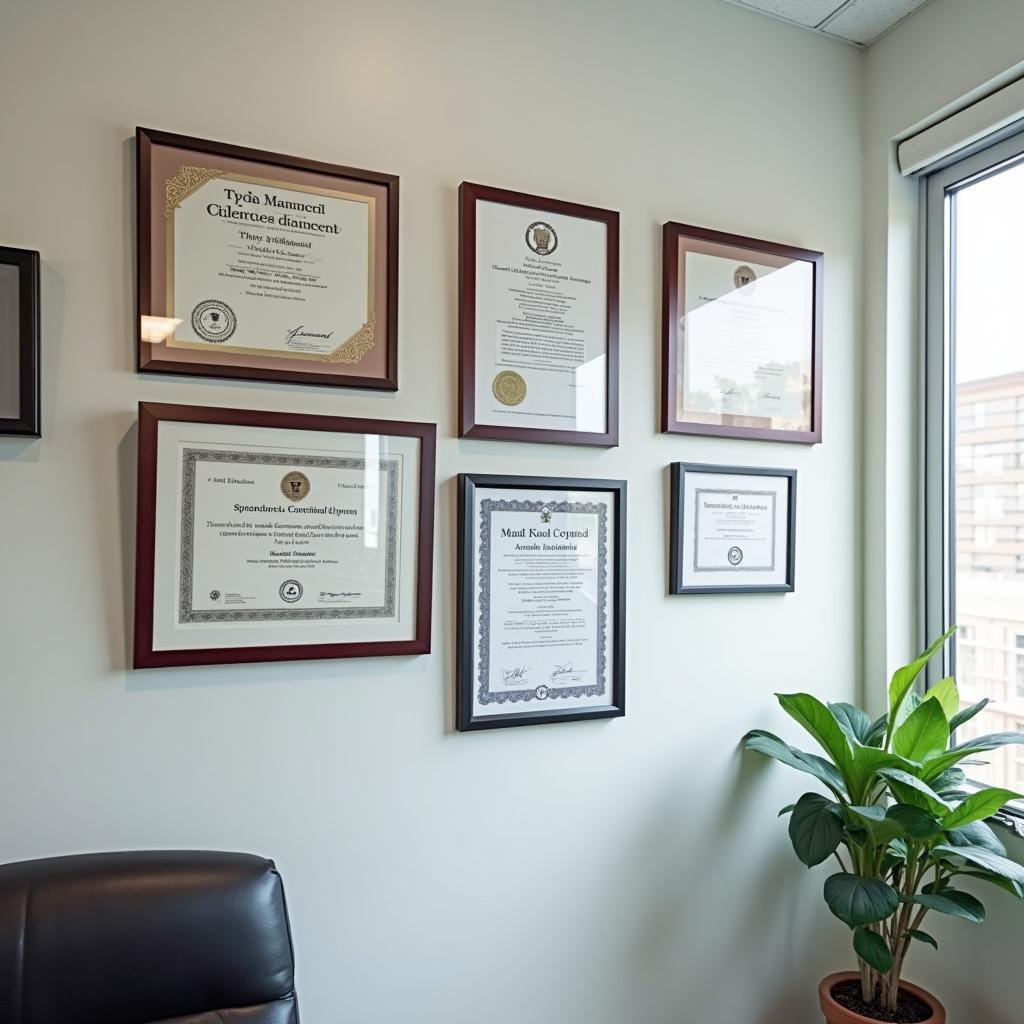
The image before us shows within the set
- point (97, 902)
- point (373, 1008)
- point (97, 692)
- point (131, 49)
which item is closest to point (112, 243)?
point (131, 49)

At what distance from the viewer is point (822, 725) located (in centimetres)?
168

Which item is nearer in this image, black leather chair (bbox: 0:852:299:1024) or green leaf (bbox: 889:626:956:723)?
black leather chair (bbox: 0:852:299:1024)

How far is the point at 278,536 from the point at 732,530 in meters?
0.98

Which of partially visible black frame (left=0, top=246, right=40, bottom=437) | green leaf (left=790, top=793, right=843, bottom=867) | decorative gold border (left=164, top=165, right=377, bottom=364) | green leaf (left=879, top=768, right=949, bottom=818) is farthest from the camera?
green leaf (left=790, top=793, right=843, bottom=867)

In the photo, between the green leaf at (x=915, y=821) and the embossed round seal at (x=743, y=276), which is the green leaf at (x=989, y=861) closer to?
the green leaf at (x=915, y=821)

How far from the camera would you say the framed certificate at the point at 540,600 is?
1.59 meters

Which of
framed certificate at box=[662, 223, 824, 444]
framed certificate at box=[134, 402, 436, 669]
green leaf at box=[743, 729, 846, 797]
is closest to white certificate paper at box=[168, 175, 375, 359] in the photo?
framed certificate at box=[134, 402, 436, 669]

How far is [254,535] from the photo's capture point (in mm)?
1439

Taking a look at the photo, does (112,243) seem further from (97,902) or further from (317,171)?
(97,902)

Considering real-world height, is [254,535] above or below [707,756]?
above

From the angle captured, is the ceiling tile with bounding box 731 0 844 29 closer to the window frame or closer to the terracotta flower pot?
the window frame

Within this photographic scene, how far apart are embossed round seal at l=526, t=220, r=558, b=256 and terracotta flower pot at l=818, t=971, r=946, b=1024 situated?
1622 mm

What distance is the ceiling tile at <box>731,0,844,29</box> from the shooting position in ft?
6.09

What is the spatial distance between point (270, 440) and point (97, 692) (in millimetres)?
497
